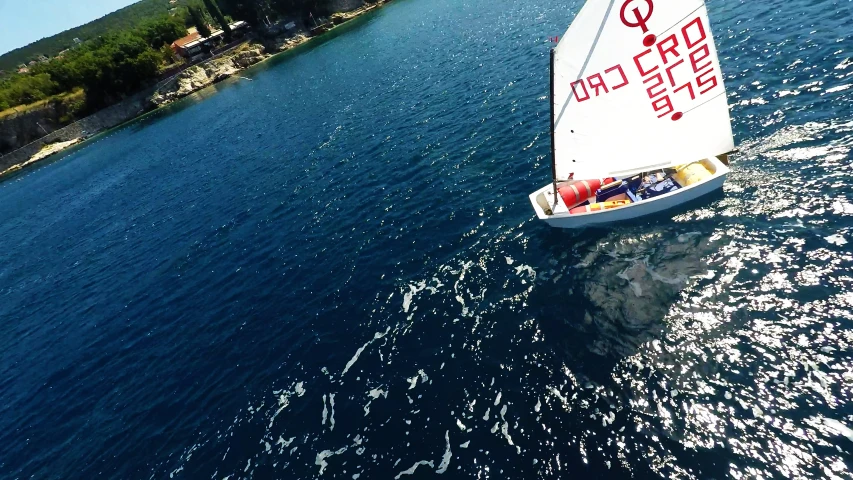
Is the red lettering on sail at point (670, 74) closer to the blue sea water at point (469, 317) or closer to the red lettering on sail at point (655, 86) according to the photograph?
the red lettering on sail at point (655, 86)

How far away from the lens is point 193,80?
446 feet

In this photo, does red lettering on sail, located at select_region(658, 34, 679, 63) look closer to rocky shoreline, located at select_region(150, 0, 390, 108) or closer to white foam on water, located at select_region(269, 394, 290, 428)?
white foam on water, located at select_region(269, 394, 290, 428)

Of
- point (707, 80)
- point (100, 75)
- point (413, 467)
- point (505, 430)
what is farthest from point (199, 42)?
point (505, 430)

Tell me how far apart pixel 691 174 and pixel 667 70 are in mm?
6935

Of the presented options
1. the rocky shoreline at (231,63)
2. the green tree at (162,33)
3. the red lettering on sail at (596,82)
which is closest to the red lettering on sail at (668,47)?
the red lettering on sail at (596,82)

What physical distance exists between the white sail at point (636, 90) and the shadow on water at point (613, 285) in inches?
159

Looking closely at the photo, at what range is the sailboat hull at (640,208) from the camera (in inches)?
982

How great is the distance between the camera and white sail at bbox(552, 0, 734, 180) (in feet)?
68.4

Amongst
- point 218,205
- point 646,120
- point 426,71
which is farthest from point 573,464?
point 426,71

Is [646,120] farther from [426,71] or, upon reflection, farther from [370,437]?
[426,71]

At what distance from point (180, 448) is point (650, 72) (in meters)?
33.7

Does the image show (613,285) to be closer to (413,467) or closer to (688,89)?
(688,89)

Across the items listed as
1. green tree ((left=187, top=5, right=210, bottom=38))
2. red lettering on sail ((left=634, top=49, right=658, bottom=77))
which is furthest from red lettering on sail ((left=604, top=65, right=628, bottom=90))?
green tree ((left=187, top=5, right=210, bottom=38))

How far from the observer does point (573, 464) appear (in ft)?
53.3
